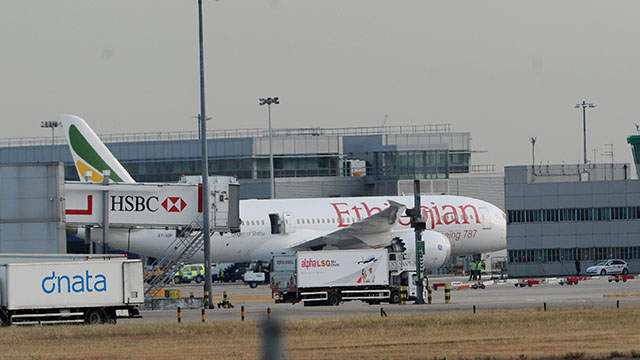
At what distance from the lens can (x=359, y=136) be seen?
132250 millimetres

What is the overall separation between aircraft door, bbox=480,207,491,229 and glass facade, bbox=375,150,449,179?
4297cm

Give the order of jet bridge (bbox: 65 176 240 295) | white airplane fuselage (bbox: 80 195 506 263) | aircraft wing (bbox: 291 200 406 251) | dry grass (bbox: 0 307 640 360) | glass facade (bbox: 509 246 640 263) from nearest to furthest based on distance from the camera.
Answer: dry grass (bbox: 0 307 640 360) → jet bridge (bbox: 65 176 240 295) → white airplane fuselage (bbox: 80 195 506 263) → aircraft wing (bbox: 291 200 406 251) → glass facade (bbox: 509 246 640 263)

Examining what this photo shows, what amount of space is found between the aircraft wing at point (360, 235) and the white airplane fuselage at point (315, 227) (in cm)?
40

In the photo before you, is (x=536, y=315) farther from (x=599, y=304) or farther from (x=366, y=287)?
(x=366, y=287)

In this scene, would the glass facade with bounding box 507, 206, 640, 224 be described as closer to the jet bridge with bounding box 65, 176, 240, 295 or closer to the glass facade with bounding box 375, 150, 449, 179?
the glass facade with bounding box 375, 150, 449, 179

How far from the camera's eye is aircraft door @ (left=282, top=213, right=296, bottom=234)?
73144 millimetres

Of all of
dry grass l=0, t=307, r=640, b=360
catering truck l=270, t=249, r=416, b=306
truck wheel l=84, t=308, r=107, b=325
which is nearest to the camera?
dry grass l=0, t=307, r=640, b=360

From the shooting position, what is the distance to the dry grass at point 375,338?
87.4 ft

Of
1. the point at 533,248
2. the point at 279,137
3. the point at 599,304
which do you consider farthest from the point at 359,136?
the point at 599,304

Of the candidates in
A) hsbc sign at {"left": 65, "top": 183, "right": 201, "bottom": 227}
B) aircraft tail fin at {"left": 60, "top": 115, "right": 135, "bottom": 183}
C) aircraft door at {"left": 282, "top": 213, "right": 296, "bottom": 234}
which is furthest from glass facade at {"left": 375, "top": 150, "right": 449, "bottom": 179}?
hsbc sign at {"left": 65, "top": 183, "right": 201, "bottom": 227}

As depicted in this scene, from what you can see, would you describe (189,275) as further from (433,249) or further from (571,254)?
(433,249)

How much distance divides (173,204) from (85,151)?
22603 mm

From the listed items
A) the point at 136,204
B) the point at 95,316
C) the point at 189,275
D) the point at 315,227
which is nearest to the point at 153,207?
the point at 136,204

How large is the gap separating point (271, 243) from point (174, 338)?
130 ft
